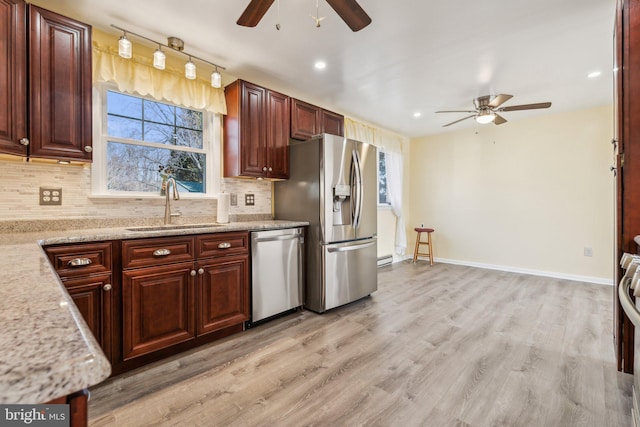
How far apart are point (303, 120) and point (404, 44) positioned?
1311 millimetres

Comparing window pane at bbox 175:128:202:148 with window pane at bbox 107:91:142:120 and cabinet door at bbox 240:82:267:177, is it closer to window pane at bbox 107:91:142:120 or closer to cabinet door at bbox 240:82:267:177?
window pane at bbox 107:91:142:120

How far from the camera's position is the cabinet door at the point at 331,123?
361 centimetres

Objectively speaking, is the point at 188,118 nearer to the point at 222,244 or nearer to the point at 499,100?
the point at 222,244

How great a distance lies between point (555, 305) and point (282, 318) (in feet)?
9.60

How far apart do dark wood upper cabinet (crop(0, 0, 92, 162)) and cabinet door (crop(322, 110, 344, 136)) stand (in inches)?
90.6

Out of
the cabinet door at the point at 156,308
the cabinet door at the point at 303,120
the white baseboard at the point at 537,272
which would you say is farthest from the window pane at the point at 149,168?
the white baseboard at the point at 537,272

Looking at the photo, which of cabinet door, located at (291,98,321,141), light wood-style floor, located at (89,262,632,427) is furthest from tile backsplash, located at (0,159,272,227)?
cabinet door, located at (291,98,321,141)

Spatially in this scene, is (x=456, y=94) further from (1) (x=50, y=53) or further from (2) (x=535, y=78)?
(1) (x=50, y=53)

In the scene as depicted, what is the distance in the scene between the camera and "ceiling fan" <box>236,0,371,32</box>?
4.81 feet

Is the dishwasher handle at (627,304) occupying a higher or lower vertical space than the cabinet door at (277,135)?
lower

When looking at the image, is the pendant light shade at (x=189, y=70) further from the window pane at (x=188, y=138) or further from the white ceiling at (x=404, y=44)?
the window pane at (x=188, y=138)

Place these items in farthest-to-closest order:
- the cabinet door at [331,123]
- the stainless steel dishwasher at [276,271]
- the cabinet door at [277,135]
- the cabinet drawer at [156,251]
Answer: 1. the cabinet door at [331,123]
2. the cabinet door at [277,135]
3. the stainless steel dishwasher at [276,271]
4. the cabinet drawer at [156,251]

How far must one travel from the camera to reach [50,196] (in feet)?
6.73

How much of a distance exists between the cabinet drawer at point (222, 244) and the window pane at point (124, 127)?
1.12m
